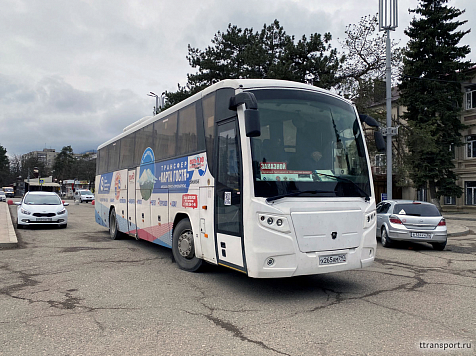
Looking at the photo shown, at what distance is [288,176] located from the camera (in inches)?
242

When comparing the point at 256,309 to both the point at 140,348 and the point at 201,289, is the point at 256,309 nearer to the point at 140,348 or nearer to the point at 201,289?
the point at 201,289

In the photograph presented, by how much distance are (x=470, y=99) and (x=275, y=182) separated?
36.4 meters

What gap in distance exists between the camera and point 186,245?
26.8ft

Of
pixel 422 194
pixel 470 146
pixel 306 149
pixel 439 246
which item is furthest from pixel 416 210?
pixel 422 194

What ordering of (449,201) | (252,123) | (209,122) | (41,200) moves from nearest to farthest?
(252,123), (209,122), (41,200), (449,201)

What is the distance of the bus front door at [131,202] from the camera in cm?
1159

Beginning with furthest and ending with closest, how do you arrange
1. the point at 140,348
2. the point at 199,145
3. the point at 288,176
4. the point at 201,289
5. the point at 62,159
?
1. the point at 62,159
2. the point at 199,145
3. the point at 201,289
4. the point at 288,176
5. the point at 140,348

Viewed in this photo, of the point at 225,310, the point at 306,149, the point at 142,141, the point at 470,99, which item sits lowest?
the point at 225,310

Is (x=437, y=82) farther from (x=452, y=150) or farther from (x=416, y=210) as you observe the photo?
(x=416, y=210)

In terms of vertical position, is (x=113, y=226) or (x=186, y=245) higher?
(x=186, y=245)

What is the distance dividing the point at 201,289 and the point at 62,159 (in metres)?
139

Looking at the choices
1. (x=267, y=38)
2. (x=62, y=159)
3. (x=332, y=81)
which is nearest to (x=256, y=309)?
(x=332, y=81)

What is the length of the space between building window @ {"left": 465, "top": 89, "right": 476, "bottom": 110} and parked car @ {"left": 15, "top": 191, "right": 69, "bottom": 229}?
3359 centimetres

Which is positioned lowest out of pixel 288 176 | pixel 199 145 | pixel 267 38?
pixel 288 176
